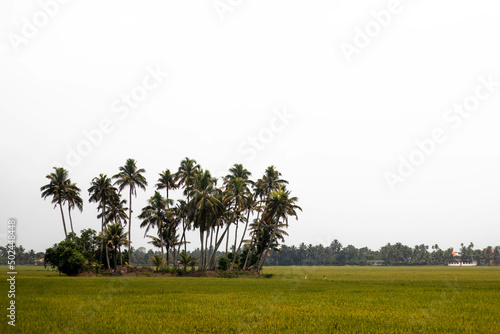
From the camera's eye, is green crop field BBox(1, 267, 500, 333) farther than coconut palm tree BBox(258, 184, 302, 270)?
No

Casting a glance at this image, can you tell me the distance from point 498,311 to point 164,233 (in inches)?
2379

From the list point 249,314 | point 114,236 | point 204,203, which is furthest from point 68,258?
point 249,314

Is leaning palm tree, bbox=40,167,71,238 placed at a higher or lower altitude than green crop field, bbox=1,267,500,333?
higher

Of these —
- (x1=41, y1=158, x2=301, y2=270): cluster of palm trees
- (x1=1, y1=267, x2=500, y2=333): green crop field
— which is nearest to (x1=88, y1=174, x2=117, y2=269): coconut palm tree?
(x1=41, y1=158, x2=301, y2=270): cluster of palm trees

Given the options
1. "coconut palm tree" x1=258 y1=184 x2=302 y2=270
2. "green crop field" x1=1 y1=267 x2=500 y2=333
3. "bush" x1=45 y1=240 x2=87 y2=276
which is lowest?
"green crop field" x1=1 y1=267 x2=500 y2=333

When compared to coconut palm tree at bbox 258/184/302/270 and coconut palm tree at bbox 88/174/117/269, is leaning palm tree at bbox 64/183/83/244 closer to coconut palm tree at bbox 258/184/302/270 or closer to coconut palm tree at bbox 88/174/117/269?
coconut palm tree at bbox 88/174/117/269

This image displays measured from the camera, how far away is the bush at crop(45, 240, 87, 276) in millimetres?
59375

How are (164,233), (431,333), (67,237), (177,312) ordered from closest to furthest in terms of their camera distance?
(431,333)
(177,312)
(67,237)
(164,233)

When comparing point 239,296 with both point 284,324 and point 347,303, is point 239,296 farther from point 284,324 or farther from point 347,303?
point 284,324

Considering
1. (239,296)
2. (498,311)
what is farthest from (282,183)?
(498,311)

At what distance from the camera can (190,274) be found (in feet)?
212

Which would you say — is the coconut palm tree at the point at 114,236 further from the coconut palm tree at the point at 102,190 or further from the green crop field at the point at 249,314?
the green crop field at the point at 249,314

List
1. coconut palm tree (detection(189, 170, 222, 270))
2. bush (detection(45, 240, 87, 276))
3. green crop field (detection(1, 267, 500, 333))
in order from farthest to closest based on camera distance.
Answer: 1. coconut palm tree (detection(189, 170, 222, 270))
2. bush (detection(45, 240, 87, 276))
3. green crop field (detection(1, 267, 500, 333))

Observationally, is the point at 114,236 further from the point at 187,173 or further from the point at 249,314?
the point at 249,314
